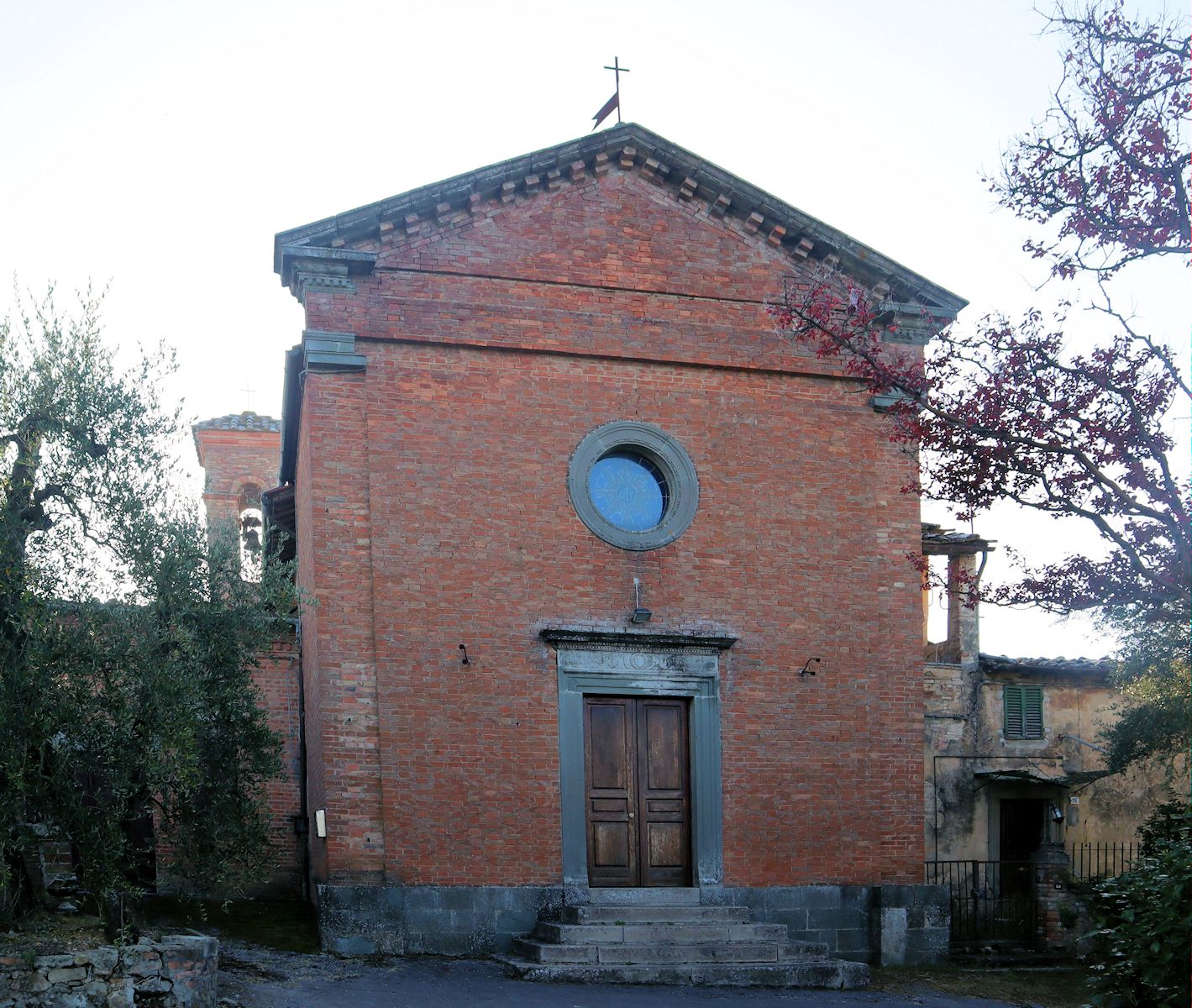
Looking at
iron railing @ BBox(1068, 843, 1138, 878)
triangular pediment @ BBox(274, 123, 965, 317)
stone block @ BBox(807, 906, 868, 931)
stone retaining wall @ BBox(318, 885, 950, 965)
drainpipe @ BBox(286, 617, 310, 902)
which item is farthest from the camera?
iron railing @ BBox(1068, 843, 1138, 878)

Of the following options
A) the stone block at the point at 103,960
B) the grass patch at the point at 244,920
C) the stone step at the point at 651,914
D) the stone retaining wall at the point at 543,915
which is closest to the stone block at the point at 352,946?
the stone retaining wall at the point at 543,915

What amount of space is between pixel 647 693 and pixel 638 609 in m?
0.91

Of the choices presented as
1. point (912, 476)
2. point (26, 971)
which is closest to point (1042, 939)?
point (912, 476)

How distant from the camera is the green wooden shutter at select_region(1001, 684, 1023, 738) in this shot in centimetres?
2088

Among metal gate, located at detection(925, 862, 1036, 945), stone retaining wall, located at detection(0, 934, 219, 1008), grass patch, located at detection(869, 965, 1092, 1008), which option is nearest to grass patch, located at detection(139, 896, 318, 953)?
stone retaining wall, located at detection(0, 934, 219, 1008)

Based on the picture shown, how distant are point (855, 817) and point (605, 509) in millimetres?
4364

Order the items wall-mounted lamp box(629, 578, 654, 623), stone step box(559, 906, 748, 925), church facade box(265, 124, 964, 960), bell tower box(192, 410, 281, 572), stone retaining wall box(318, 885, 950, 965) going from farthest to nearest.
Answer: bell tower box(192, 410, 281, 572), wall-mounted lamp box(629, 578, 654, 623), church facade box(265, 124, 964, 960), stone step box(559, 906, 748, 925), stone retaining wall box(318, 885, 950, 965)

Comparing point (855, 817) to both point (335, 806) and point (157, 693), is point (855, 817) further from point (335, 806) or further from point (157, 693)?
point (157, 693)

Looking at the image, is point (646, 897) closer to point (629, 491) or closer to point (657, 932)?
point (657, 932)

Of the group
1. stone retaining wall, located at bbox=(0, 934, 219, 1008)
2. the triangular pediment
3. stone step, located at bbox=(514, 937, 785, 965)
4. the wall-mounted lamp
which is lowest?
stone step, located at bbox=(514, 937, 785, 965)

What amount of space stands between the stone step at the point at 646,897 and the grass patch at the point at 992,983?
2010mm

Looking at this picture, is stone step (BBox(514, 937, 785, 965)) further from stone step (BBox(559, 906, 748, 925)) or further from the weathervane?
the weathervane

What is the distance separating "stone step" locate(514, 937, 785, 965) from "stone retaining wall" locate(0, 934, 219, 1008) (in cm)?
339

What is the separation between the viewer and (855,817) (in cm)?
1519
